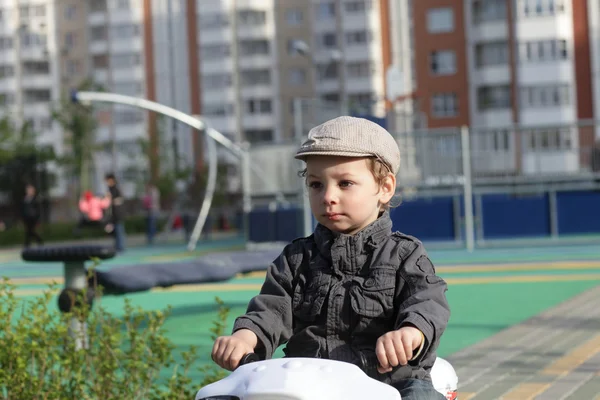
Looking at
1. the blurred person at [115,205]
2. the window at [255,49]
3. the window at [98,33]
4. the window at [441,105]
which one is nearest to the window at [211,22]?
the window at [255,49]

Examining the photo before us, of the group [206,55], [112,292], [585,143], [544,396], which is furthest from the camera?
[206,55]

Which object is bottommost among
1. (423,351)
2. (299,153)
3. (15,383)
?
(15,383)

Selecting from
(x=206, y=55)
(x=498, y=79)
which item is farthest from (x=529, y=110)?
(x=206, y=55)

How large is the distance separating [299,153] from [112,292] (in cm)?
589

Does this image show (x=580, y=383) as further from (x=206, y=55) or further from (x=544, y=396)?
(x=206, y=55)

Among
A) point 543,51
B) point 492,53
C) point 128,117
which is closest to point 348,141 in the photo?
point 543,51

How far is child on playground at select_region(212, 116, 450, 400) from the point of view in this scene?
313 centimetres

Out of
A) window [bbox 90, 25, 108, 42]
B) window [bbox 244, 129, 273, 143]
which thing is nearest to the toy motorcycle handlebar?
window [bbox 244, 129, 273, 143]

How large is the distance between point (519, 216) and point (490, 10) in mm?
53712

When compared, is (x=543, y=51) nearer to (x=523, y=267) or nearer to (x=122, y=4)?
(x=122, y=4)

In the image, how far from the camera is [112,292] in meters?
8.80

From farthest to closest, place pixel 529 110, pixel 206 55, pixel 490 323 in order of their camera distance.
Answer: pixel 206 55 < pixel 529 110 < pixel 490 323

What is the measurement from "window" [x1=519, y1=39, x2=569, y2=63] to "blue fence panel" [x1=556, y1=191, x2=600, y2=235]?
2017 inches

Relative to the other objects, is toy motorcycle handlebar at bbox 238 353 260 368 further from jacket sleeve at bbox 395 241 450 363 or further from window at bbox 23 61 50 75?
window at bbox 23 61 50 75
